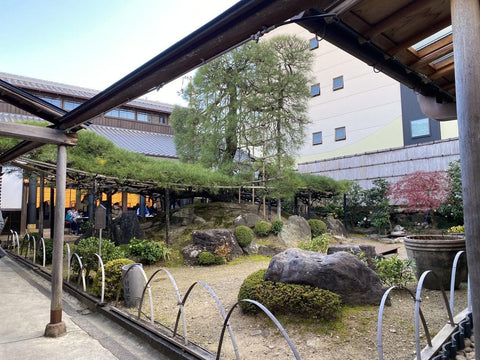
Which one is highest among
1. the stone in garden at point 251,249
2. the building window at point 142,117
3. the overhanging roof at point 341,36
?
the building window at point 142,117

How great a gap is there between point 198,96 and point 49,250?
353 inches

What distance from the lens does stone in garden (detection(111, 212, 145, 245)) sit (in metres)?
11.2

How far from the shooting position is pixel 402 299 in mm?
5641

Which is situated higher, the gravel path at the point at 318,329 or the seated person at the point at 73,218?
the seated person at the point at 73,218

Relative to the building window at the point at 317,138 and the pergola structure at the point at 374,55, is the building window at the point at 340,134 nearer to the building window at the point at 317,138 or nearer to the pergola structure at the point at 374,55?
the building window at the point at 317,138

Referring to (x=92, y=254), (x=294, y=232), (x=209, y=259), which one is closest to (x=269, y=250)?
(x=294, y=232)

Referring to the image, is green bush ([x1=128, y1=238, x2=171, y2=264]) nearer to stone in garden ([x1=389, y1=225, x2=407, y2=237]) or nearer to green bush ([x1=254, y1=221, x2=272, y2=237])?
green bush ([x1=254, y1=221, x2=272, y2=237])

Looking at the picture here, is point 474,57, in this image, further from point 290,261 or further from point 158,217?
point 158,217

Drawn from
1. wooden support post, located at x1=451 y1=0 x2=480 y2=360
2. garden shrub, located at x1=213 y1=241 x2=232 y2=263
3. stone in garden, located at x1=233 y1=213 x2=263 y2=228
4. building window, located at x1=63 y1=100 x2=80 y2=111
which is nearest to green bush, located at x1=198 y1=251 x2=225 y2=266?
garden shrub, located at x1=213 y1=241 x2=232 y2=263

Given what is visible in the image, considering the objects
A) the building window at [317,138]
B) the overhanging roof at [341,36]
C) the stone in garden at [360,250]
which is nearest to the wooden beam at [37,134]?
the overhanging roof at [341,36]

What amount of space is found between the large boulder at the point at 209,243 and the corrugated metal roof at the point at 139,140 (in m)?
8.53

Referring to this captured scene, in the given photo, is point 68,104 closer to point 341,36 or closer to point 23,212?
point 23,212

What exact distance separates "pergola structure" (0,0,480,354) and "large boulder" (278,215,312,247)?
939cm

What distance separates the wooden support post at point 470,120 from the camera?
1.61 meters
